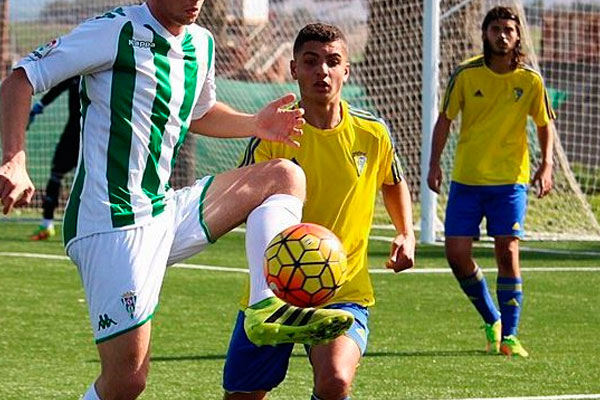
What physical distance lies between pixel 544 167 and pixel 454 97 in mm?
721

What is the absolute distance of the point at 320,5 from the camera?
1959 cm

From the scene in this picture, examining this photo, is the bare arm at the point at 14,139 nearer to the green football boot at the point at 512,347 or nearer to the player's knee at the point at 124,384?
the player's knee at the point at 124,384

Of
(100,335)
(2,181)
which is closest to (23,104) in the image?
(2,181)

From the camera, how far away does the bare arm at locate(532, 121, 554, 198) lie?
9438 mm

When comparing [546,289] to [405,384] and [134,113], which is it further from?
[134,113]

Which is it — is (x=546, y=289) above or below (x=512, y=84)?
below

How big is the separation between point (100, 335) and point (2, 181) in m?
0.78

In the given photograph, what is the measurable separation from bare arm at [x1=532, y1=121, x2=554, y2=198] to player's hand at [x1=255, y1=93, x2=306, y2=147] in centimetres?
390

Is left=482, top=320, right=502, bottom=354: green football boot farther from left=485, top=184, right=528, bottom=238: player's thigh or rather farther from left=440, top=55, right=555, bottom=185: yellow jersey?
left=440, top=55, right=555, bottom=185: yellow jersey

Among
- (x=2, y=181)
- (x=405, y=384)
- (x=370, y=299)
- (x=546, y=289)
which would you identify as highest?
(x=2, y=181)

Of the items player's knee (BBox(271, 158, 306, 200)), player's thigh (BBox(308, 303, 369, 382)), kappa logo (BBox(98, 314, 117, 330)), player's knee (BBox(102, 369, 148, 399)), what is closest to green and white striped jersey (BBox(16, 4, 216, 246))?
kappa logo (BBox(98, 314, 117, 330))

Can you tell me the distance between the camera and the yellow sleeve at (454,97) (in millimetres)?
9562

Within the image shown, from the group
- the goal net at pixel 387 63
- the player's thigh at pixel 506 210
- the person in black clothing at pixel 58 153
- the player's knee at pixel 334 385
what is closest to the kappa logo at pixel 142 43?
the player's knee at pixel 334 385

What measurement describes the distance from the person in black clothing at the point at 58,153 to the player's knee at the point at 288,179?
9.25m
